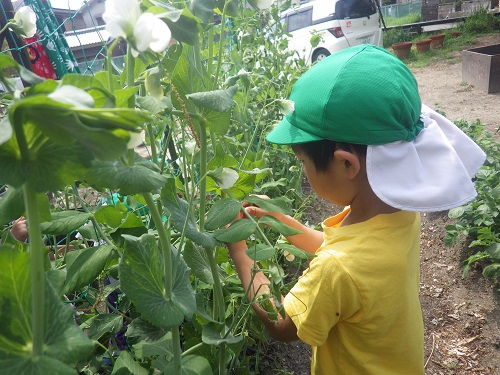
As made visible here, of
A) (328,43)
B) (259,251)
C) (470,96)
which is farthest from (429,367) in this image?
(328,43)

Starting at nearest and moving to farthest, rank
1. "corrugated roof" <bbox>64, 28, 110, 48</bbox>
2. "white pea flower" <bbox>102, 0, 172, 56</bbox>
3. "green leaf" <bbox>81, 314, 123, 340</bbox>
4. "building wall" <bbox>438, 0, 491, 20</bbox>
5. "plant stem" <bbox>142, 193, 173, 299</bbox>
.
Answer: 1. "white pea flower" <bbox>102, 0, 172, 56</bbox>
2. "plant stem" <bbox>142, 193, 173, 299</bbox>
3. "green leaf" <bbox>81, 314, 123, 340</bbox>
4. "corrugated roof" <bbox>64, 28, 110, 48</bbox>
5. "building wall" <bbox>438, 0, 491, 20</bbox>

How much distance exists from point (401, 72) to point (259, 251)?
428 mm

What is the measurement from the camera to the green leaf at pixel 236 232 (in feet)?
2.36

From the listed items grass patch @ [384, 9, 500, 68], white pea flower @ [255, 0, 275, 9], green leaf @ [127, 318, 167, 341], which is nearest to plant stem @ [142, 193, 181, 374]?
green leaf @ [127, 318, 167, 341]

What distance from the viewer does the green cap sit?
789 mm

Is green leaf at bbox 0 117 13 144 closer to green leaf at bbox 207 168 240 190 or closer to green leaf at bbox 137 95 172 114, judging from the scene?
green leaf at bbox 137 95 172 114

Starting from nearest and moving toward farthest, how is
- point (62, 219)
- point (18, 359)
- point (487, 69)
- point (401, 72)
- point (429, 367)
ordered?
point (18, 359), point (62, 219), point (401, 72), point (429, 367), point (487, 69)

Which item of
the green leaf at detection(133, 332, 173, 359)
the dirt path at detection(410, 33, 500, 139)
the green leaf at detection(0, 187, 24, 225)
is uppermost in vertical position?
the green leaf at detection(0, 187, 24, 225)

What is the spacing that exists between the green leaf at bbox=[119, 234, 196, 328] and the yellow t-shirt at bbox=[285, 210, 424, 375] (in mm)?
315

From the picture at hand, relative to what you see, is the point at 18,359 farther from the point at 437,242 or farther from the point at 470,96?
the point at 470,96

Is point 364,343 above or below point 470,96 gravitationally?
above

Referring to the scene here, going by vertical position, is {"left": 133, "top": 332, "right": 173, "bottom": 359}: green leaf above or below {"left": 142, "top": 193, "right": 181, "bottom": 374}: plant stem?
below

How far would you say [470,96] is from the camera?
5059 mm

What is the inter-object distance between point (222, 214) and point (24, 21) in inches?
17.9
